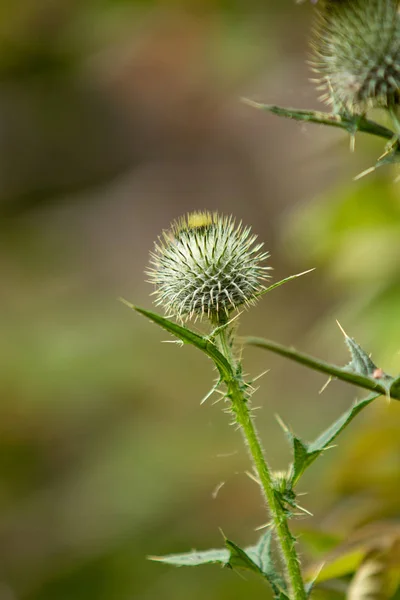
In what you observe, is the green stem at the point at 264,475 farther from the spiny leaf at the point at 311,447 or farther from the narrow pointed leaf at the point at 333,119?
the narrow pointed leaf at the point at 333,119

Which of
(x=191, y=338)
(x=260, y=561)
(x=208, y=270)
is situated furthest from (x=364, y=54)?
(x=260, y=561)

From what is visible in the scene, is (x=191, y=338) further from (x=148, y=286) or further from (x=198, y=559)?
(x=148, y=286)

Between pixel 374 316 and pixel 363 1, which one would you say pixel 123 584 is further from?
pixel 363 1

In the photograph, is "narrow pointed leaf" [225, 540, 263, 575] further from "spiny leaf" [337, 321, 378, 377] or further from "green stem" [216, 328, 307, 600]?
"spiny leaf" [337, 321, 378, 377]

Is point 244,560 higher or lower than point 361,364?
lower

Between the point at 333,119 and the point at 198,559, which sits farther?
the point at 333,119

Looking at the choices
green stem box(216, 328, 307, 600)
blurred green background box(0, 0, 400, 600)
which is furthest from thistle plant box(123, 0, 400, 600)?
blurred green background box(0, 0, 400, 600)

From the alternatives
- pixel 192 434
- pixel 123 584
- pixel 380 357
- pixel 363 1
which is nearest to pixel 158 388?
pixel 192 434
